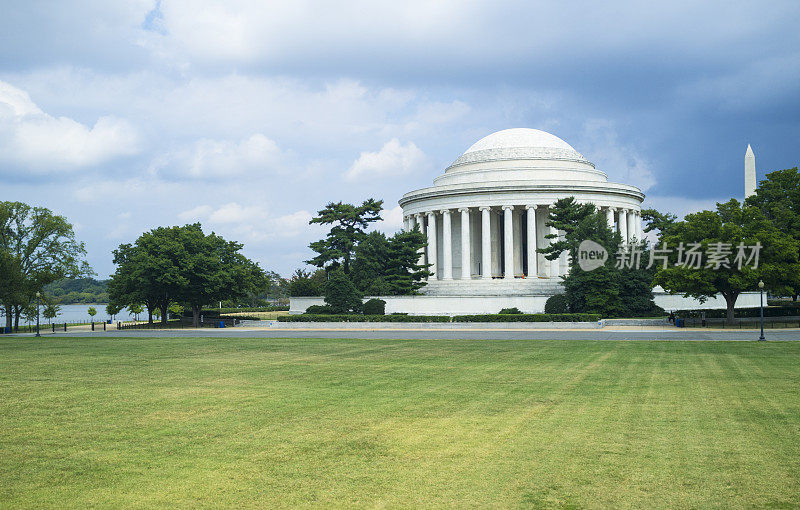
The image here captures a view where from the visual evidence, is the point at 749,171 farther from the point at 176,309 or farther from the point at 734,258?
the point at 176,309

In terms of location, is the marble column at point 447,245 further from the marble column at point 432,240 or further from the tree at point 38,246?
the tree at point 38,246

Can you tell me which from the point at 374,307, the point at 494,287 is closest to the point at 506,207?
the point at 494,287

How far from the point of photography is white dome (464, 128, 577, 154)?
281 feet

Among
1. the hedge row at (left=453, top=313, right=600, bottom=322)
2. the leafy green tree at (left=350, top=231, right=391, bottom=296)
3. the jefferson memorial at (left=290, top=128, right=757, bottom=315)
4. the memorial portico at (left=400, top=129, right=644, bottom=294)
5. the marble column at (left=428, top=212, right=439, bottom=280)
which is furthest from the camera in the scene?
the marble column at (left=428, top=212, right=439, bottom=280)

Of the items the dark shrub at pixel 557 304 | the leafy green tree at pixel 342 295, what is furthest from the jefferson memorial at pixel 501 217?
the dark shrub at pixel 557 304

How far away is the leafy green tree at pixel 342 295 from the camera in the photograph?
63219 millimetres

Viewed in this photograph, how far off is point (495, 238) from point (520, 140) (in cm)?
1282

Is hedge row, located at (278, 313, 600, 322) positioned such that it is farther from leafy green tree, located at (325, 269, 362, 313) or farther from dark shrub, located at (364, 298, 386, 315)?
dark shrub, located at (364, 298, 386, 315)

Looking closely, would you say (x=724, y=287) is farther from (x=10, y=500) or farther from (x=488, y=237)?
(x=10, y=500)

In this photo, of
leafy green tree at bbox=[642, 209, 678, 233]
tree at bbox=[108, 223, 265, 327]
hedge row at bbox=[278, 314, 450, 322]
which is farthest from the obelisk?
tree at bbox=[108, 223, 265, 327]

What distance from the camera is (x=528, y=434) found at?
1270cm

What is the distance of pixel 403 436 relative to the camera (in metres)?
12.6

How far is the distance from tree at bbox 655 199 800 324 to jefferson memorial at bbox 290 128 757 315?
16.7 meters

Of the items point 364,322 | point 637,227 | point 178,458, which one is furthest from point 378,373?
point 637,227
